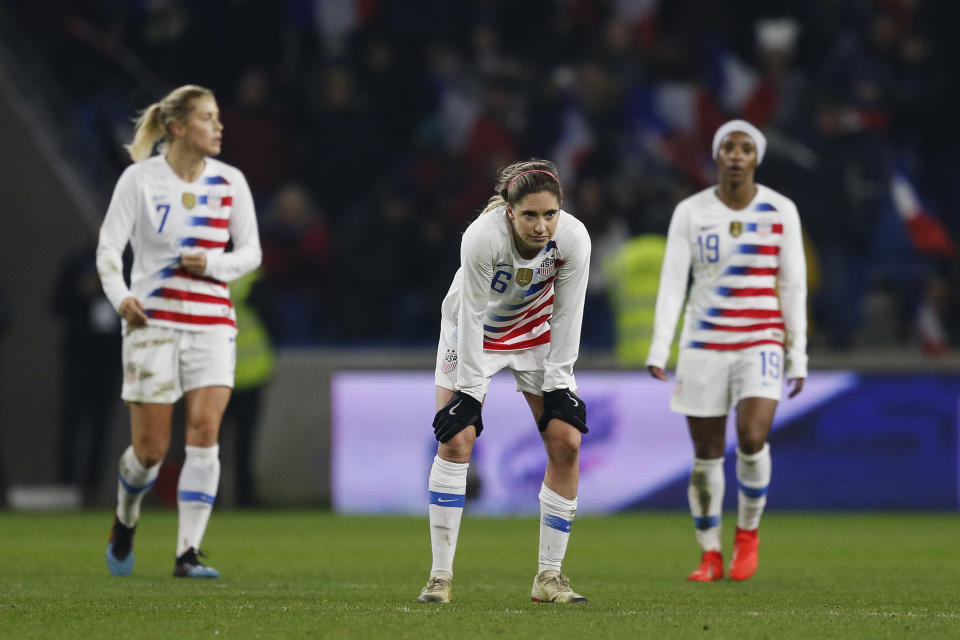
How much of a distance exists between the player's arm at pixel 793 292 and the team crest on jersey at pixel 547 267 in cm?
218

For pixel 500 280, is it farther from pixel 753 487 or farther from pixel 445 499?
pixel 753 487

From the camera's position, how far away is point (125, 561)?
Result: 317 inches

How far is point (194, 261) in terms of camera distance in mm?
7816

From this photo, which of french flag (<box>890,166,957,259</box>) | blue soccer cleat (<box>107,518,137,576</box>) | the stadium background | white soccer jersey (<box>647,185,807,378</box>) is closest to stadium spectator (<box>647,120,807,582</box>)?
white soccer jersey (<box>647,185,807,378</box>)

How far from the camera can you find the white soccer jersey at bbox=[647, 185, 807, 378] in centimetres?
823

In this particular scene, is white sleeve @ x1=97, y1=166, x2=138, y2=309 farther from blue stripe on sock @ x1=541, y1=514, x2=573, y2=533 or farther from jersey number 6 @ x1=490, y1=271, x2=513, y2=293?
blue stripe on sock @ x1=541, y1=514, x2=573, y2=533

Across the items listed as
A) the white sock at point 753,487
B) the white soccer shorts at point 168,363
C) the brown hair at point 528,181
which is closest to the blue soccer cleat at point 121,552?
the white soccer shorts at point 168,363

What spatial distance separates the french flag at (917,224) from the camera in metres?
14.4

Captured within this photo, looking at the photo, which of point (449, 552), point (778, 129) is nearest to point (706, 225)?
point (449, 552)

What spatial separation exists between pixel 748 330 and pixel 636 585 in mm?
1465

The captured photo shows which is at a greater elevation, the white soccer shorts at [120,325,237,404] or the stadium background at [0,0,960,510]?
the stadium background at [0,0,960,510]

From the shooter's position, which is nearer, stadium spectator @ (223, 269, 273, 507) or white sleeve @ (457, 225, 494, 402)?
white sleeve @ (457, 225, 494, 402)

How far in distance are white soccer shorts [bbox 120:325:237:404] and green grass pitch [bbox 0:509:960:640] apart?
3.01ft

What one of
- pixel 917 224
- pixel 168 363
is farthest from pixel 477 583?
pixel 917 224
